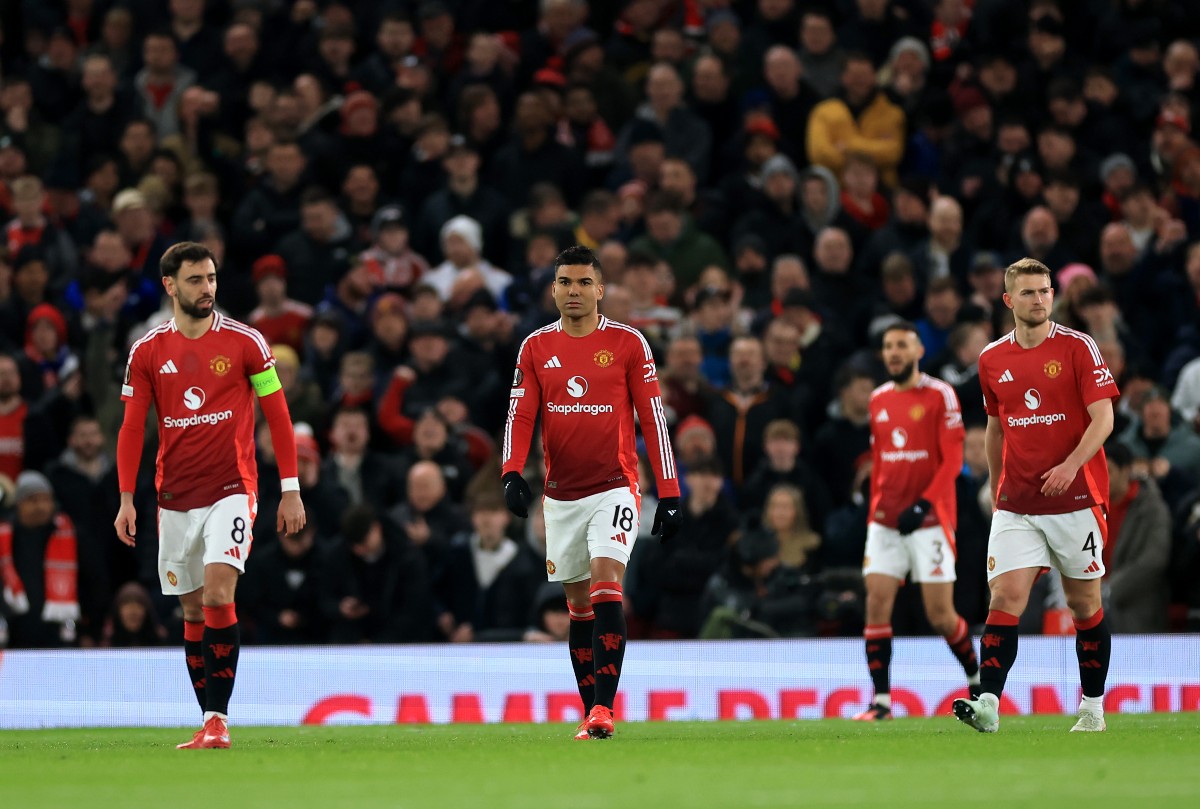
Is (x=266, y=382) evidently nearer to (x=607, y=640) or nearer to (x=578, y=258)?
(x=578, y=258)

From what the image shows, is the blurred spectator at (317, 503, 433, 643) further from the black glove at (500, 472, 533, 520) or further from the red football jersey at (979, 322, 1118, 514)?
the red football jersey at (979, 322, 1118, 514)

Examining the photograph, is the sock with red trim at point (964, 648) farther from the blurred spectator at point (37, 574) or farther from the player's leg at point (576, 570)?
the blurred spectator at point (37, 574)

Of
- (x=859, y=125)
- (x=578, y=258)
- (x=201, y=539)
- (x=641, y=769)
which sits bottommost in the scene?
(x=641, y=769)

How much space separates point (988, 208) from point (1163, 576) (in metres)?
5.12

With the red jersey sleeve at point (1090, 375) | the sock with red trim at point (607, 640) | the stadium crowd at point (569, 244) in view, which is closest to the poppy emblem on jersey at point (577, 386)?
the sock with red trim at point (607, 640)

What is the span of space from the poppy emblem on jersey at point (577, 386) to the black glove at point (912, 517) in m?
3.16

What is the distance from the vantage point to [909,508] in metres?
13.4

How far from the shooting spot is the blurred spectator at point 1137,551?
15148 mm

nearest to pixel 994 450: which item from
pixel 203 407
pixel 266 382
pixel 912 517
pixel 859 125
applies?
pixel 912 517

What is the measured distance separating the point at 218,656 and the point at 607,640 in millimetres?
2063

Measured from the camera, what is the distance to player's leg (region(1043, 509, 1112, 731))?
11.0 m

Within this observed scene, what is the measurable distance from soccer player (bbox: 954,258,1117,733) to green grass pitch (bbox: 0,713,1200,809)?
0.68 m

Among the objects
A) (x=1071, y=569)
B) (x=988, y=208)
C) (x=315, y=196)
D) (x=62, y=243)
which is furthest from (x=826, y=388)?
(x=62, y=243)

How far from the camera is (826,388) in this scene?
692 inches
